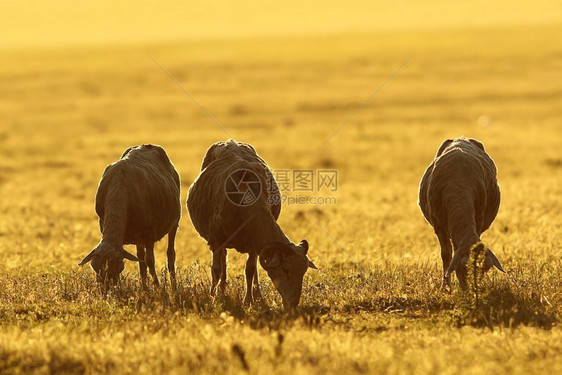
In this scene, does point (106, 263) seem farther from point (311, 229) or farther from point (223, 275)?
point (311, 229)

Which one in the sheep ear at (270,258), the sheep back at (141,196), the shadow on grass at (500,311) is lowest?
the shadow on grass at (500,311)

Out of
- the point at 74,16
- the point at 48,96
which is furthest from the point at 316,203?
the point at 74,16

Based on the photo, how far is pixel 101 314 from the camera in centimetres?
1127

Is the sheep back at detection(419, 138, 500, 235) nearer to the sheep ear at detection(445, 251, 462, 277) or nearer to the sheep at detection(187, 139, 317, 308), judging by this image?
the sheep ear at detection(445, 251, 462, 277)

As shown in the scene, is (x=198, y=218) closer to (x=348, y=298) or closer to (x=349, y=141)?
(x=348, y=298)

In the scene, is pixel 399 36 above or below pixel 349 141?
above

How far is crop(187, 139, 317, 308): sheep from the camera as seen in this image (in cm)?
1122

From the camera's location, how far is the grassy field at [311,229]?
29.7ft

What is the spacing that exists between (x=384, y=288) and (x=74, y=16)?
15179 centimetres

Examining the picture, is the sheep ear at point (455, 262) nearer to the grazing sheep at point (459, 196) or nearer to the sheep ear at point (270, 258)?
the grazing sheep at point (459, 196)

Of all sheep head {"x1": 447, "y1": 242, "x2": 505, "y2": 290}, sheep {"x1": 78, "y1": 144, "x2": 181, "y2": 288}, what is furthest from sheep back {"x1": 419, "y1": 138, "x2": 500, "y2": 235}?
sheep {"x1": 78, "y1": 144, "x2": 181, "y2": 288}

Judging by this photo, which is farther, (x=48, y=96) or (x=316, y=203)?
(x=48, y=96)

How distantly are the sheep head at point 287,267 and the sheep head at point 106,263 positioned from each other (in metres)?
1.91

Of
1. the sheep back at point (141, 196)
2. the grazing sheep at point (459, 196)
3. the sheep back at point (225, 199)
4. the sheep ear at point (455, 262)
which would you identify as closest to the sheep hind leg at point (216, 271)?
the sheep back at point (225, 199)
